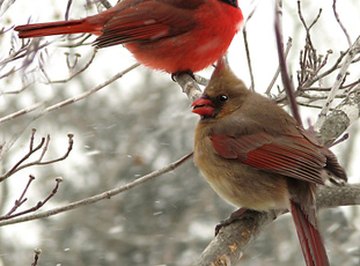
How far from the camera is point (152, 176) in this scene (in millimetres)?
3283

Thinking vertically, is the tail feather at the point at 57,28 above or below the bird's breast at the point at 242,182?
above

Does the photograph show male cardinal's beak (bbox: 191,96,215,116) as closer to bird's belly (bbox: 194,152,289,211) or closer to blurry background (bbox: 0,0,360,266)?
bird's belly (bbox: 194,152,289,211)

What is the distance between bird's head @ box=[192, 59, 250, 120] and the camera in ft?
10.5

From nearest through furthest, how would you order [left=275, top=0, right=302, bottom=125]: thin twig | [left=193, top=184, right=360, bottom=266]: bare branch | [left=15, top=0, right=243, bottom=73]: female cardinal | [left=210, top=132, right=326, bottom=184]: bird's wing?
[left=275, top=0, right=302, bottom=125]: thin twig → [left=193, top=184, right=360, bottom=266]: bare branch → [left=210, top=132, right=326, bottom=184]: bird's wing → [left=15, top=0, right=243, bottom=73]: female cardinal

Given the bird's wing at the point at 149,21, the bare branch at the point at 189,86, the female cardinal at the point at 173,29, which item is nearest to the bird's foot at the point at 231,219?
the bare branch at the point at 189,86

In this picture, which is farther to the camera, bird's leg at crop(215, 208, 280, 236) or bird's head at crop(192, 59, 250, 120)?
bird's head at crop(192, 59, 250, 120)

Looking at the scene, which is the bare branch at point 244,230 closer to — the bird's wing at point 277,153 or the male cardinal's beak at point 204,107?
the bird's wing at point 277,153

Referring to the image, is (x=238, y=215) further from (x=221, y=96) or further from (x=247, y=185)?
(x=221, y=96)

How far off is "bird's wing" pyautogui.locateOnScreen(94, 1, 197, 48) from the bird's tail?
162cm

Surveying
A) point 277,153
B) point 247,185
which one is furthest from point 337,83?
point 247,185

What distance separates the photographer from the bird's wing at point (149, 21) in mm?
4207

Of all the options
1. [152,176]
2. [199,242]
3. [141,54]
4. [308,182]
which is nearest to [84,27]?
[141,54]

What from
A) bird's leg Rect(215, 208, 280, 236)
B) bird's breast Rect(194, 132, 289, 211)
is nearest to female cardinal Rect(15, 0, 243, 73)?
bird's breast Rect(194, 132, 289, 211)

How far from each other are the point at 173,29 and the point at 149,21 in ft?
0.42
